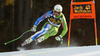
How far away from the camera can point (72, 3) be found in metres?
3.81

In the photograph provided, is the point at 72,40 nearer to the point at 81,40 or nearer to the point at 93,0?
the point at 81,40

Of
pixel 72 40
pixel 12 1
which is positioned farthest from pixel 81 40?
pixel 12 1

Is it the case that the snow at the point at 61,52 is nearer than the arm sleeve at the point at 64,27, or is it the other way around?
the snow at the point at 61,52


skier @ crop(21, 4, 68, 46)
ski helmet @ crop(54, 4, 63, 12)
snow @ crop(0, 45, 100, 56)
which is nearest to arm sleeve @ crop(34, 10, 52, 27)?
skier @ crop(21, 4, 68, 46)

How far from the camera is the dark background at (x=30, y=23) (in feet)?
11.0

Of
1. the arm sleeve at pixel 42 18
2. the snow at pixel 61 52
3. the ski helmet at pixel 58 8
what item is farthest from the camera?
the ski helmet at pixel 58 8

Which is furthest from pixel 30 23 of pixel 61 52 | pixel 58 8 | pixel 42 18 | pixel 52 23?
pixel 61 52

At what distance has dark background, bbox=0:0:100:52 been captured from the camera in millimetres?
3359

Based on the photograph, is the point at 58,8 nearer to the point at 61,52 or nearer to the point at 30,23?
the point at 30,23

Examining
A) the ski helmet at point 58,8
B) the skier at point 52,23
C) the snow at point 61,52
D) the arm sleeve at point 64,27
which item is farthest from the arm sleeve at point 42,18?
the snow at point 61,52

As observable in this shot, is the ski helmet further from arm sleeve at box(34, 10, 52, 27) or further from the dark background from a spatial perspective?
arm sleeve at box(34, 10, 52, 27)

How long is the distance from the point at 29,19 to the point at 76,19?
1308 mm

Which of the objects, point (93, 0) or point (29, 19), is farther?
point (93, 0)

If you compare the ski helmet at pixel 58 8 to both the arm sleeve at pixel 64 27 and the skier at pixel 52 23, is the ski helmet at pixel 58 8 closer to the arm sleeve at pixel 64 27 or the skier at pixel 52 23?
the skier at pixel 52 23
